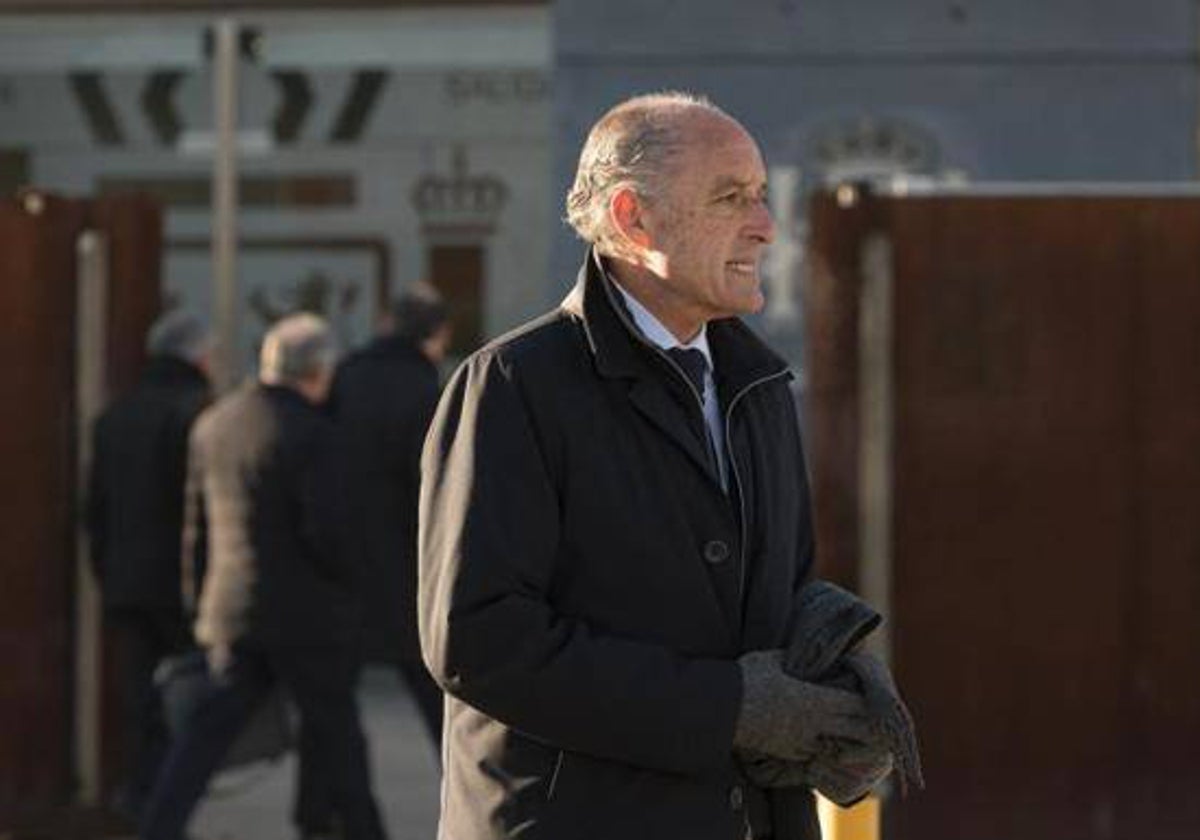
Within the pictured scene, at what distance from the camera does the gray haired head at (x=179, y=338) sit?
8914 mm

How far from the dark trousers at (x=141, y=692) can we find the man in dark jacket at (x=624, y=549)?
5.57 m

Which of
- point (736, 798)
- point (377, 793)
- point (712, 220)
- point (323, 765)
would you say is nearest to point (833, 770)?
point (736, 798)

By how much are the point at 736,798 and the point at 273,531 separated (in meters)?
4.65

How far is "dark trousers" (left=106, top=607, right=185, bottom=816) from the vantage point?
9.02m

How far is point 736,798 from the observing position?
3508 millimetres

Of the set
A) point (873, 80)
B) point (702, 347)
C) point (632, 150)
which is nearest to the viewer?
point (632, 150)

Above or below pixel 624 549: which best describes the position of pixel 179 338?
above

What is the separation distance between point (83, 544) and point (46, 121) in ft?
15.9

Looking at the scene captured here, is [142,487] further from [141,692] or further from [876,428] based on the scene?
[876,428]

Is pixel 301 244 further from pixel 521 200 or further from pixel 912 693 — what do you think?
pixel 912 693

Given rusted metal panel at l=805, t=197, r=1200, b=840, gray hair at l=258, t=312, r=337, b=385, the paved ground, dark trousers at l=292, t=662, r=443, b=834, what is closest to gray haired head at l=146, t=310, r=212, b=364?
gray hair at l=258, t=312, r=337, b=385

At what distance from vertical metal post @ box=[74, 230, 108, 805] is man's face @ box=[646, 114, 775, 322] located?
5.70m

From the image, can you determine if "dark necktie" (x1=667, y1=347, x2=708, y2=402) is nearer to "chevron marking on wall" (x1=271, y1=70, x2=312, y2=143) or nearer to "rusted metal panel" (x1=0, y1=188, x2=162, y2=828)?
"rusted metal panel" (x1=0, y1=188, x2=162, y2=828)

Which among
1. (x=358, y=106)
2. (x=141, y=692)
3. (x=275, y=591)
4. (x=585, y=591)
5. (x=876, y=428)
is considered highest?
(x=358, y=106)
